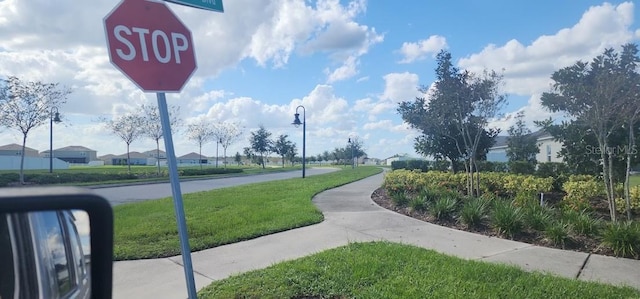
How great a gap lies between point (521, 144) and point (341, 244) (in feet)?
101

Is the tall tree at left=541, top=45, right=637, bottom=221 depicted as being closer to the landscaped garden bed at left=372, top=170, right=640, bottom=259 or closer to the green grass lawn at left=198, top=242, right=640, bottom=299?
the landscaped garden bed at left=372, top=170, right=640, bottom=259

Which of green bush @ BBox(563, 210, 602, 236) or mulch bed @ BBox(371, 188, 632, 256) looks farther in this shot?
green bush @ BBox(563, 210, 602, 236)

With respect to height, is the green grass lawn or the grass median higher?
the grass median

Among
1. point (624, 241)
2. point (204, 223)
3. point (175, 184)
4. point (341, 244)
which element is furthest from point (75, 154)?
point (624, 241)

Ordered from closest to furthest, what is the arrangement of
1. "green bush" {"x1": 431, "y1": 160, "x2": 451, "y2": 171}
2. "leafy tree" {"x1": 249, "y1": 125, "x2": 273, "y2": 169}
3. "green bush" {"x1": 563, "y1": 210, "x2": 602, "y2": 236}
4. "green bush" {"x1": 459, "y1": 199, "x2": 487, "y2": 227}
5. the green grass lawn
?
the green grass lawn
"green bush" {"x1": 563, "y1": 210, "x2": 602, "y2": 236}
"green bush" {"x1": 459, "y1": 199, "x2": 487, "y2": 227}
"green bush" {"x1": 431, "y1": 160, "x2": 451, "y2": 171}
"leafy tree" {"x1": 249, "y1": 125, "x2": 273, "y2": 169}

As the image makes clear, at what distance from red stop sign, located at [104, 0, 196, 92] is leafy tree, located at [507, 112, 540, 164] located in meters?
32.5

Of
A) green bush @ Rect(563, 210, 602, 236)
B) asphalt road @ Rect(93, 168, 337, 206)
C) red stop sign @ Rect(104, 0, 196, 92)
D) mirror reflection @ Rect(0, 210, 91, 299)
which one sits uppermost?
red stop sign @ Rect(104, 0, 196, 92)

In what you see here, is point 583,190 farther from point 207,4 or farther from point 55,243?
point 55,243

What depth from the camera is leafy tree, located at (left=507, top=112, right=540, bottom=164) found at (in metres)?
32.8

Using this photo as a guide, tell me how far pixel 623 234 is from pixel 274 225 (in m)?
5.79

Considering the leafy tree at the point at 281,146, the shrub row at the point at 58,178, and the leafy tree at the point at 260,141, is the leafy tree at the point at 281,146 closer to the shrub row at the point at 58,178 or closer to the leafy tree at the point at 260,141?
the leafy tree at the point at 260,141

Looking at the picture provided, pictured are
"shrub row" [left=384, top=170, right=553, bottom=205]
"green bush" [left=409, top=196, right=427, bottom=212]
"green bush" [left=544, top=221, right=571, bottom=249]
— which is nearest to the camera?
"green bush" [left=544, top=221, right=571, bottom=249]

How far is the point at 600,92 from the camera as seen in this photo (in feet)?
27.7

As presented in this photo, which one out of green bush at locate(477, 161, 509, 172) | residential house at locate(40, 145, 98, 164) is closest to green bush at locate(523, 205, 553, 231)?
green bush at locate(477, 161, 509, 172)
